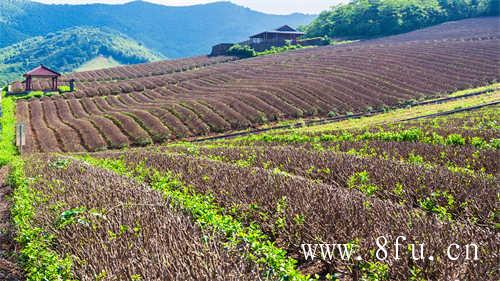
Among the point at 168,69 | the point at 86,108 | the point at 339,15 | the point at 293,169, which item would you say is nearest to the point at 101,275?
the point at 293,169

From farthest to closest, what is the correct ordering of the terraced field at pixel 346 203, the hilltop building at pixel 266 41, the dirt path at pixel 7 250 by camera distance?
the hilltop building at pixel 266 41 → the dirt path at pixel 7 250 → the terraced field at pixel 346 203

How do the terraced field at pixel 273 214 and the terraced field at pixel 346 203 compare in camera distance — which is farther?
the terraced field at pixel 346 203

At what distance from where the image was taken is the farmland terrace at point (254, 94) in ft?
112

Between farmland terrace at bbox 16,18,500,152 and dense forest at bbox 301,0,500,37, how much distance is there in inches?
1343

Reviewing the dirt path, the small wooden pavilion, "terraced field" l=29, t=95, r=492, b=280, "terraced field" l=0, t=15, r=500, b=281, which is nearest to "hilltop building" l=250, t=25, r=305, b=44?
the small wooden pavilion

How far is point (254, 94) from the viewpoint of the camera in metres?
42.2

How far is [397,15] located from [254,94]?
69399 millimetres

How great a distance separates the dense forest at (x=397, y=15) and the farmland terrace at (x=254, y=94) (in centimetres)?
3411

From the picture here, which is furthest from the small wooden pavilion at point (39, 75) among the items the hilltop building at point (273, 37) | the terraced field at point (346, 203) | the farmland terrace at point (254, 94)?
the terraced field at point (346, 203)

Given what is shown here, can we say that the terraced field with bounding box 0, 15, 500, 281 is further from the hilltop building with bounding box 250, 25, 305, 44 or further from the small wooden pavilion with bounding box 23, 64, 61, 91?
the hilltop building with bounding box 250, 25, 305, 44

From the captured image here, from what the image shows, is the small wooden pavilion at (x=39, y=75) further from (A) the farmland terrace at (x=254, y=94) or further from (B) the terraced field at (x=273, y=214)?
(B) the terraced field at (x=273, y=214)

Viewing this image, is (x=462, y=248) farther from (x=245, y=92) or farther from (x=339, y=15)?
(x=339, y=15)

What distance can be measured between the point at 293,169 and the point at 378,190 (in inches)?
134

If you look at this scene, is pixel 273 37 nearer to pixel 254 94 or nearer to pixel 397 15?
pixel 397 15
